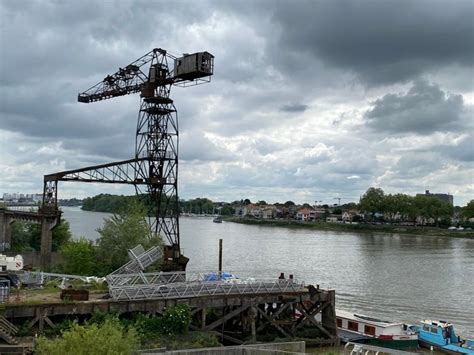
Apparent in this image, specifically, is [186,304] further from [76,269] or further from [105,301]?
[76,269]

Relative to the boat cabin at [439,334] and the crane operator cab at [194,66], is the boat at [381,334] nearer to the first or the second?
the boat cabin at [439,334]

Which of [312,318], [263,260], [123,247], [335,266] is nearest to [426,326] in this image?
[312,318]

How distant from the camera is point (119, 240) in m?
47.1

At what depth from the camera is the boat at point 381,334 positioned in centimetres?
3822

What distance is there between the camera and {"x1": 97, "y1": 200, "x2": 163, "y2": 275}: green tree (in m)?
46.3

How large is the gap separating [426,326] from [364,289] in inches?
811

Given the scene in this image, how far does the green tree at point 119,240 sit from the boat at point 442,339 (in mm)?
23473

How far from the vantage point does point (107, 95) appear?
204 feet

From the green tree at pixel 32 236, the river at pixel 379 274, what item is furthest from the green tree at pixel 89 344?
the green tree at pixel 32 236

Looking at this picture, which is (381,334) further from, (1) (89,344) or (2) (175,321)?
(1) (89,344)

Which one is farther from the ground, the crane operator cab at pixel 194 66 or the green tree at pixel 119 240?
the crane operator cab at pixel 194 66

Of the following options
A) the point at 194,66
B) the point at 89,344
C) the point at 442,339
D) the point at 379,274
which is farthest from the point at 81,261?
the point at 379,274

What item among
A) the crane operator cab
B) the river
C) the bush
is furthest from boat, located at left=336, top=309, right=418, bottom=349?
the crane operator cab

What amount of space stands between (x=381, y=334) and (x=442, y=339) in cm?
403
